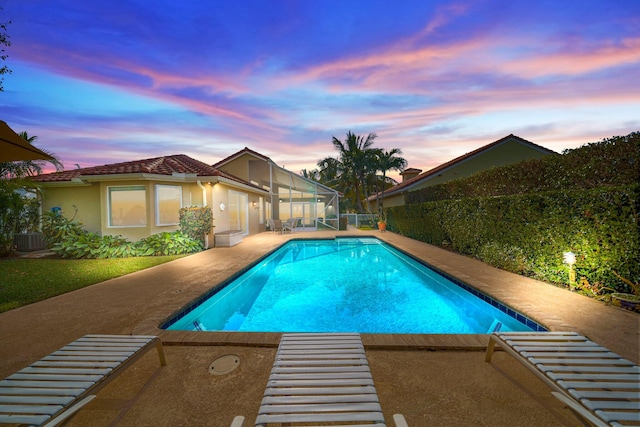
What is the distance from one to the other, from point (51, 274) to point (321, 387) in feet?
28.9

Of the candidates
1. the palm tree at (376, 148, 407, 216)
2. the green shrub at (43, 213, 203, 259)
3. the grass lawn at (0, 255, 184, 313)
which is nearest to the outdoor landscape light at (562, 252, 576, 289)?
the grass lawn at (0, 255, 184, 313)

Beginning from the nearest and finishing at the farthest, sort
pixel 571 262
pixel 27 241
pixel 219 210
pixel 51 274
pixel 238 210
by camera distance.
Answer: pixel 571 262 → pixel 51 274 → pixel 27 241 → pixel 219 210 → pixel 238 210

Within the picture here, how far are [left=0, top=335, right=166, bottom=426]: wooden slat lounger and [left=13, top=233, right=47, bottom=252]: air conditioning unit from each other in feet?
41.2

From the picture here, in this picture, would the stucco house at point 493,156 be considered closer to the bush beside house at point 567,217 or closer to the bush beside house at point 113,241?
the bush beside house at point 567,217

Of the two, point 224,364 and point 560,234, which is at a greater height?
point 560,234

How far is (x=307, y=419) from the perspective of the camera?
4.82 ft

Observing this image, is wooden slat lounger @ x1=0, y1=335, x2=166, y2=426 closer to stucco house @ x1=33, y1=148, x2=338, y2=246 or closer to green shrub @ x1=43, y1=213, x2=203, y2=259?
green shrub @ x1=43, y1=213, x2=203, y2=259

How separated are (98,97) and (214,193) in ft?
23.3

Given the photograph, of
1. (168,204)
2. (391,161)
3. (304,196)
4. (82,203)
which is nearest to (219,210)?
(168,204)

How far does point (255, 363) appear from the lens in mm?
2861

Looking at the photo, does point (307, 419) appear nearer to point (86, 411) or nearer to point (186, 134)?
point (86, 411)

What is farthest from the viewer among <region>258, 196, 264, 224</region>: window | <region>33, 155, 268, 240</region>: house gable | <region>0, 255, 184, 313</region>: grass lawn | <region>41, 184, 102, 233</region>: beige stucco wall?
<region>258, 196, 264, 224</region>: window

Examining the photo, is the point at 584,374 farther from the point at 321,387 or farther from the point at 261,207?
the point at 261,207

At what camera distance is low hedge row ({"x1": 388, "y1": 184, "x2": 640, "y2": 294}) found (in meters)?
4.34
